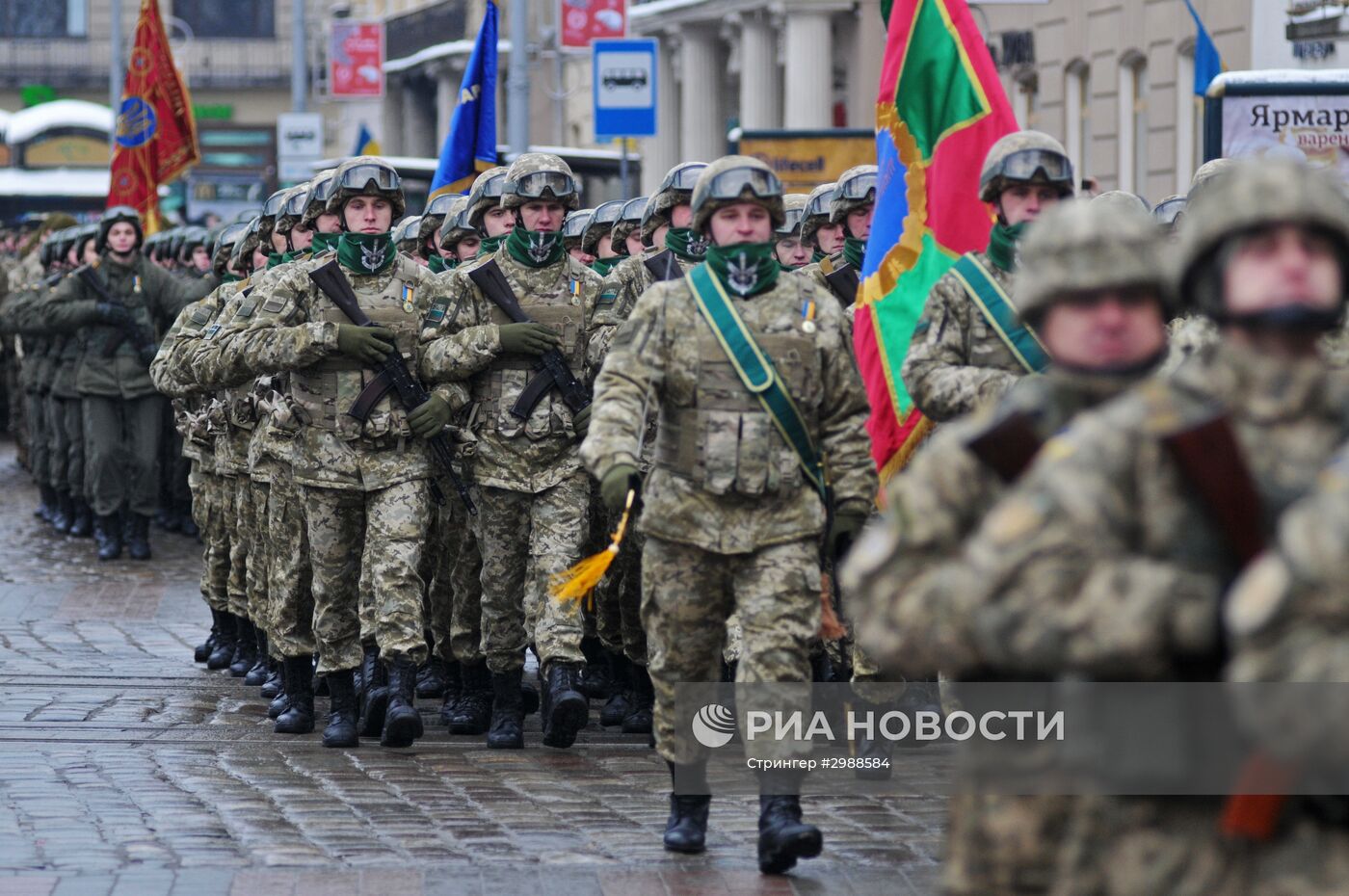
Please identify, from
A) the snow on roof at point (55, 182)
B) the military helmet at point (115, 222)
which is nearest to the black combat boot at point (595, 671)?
the military helmet at point (115, 222)

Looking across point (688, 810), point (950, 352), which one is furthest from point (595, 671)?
point (688, 810)

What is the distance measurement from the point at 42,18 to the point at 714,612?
239 ft

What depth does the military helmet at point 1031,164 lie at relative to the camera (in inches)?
304

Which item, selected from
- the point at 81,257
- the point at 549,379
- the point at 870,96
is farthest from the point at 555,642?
the point at 870,96

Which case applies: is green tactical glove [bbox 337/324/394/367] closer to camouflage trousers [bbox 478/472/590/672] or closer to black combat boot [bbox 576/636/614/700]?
camouflage trousers [bbox 478/472/590/672]

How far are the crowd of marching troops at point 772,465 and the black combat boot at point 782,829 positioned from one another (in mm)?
13

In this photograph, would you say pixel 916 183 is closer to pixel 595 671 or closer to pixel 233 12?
pixel 595 671

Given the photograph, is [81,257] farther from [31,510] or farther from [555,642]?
[555,642]

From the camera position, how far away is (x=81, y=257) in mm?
17938

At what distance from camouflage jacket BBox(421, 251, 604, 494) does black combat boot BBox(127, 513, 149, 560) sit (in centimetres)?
787

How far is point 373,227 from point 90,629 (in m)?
4.41

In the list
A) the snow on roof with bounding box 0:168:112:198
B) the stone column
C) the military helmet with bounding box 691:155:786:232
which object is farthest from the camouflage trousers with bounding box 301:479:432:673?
the snow on roof with bounding box 0:168:112:198

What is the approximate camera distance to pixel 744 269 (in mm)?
7309

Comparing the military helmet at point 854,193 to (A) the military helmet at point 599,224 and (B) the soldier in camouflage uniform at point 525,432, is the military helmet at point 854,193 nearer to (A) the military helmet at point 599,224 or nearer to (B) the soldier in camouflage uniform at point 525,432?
(B) the soldier in camouflage uniform at point 525,432
